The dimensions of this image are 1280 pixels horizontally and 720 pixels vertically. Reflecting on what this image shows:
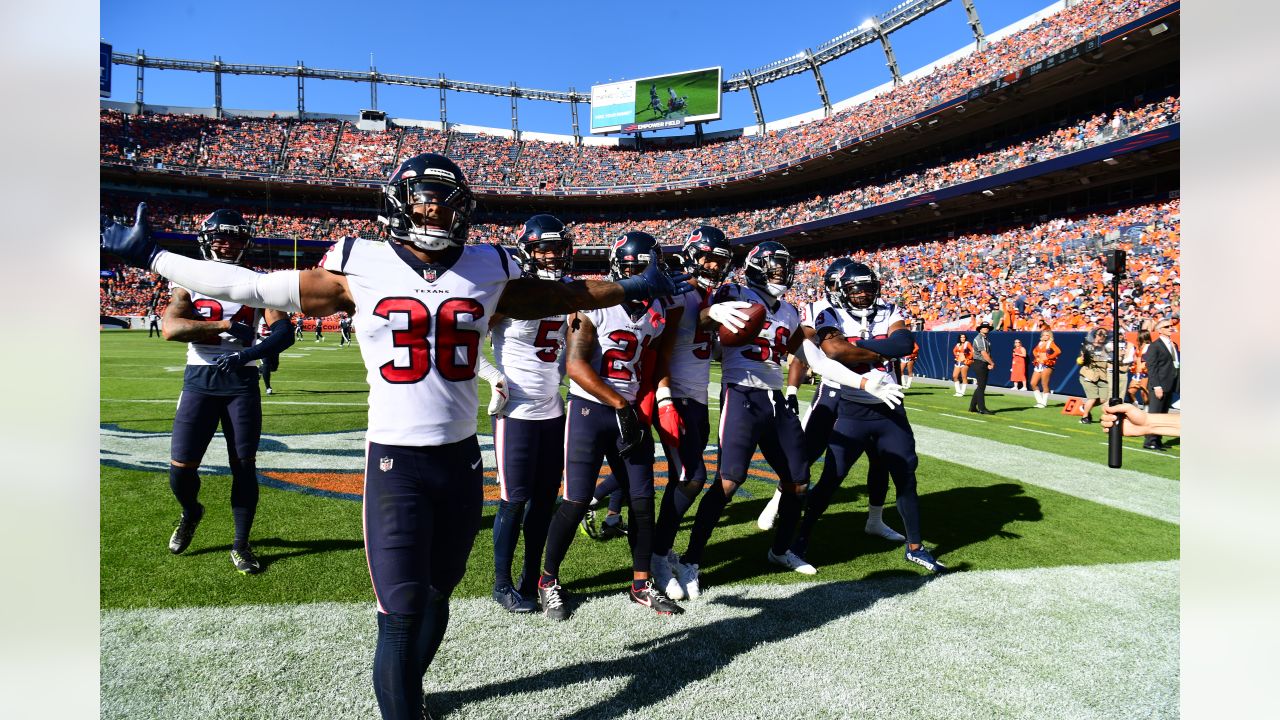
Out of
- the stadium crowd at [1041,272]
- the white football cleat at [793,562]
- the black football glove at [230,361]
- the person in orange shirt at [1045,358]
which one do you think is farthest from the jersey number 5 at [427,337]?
the stadium crowd at [1041,272]

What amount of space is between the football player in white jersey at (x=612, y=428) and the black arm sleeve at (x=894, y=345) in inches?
64.4

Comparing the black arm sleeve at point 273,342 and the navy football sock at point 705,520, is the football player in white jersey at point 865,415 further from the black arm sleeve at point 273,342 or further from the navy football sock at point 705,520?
the black arm sleeve at point 273,342

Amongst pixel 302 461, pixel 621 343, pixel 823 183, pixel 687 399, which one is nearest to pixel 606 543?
pixel 687 399

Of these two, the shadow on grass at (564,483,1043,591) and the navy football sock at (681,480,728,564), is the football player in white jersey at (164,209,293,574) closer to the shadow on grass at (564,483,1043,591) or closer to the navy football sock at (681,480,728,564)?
the shadow on grass at (564,483,1043,591)

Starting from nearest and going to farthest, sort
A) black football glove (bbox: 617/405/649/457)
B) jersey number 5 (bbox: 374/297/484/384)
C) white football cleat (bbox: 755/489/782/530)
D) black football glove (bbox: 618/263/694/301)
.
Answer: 1. jersey number 5 (bbox: 374/297/484/384)
2. black football glove (bbox: 618/263/694/301)
3. black football glove (bbox: 617/405/649/457)
4. white football cleat (bbox: 755/489/782/530)

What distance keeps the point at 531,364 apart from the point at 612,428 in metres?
0.69

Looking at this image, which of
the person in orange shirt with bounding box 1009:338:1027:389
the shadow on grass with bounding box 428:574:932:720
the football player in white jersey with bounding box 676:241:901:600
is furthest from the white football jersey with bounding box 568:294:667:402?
the person in orange shirt with bounding box 1009:338:1027:389

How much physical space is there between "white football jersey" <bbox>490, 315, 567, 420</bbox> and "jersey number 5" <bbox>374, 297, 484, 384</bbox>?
1.67 meters

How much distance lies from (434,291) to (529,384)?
1833mm

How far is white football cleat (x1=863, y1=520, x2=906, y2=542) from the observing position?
575 cm

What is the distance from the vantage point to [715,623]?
399 cm

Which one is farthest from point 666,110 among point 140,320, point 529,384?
point 529,384

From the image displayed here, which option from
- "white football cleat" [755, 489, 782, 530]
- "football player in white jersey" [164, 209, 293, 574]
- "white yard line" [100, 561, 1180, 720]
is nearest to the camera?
"white yard line" [100, 561, 1180, 720]

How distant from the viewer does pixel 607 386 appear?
4.12 m
